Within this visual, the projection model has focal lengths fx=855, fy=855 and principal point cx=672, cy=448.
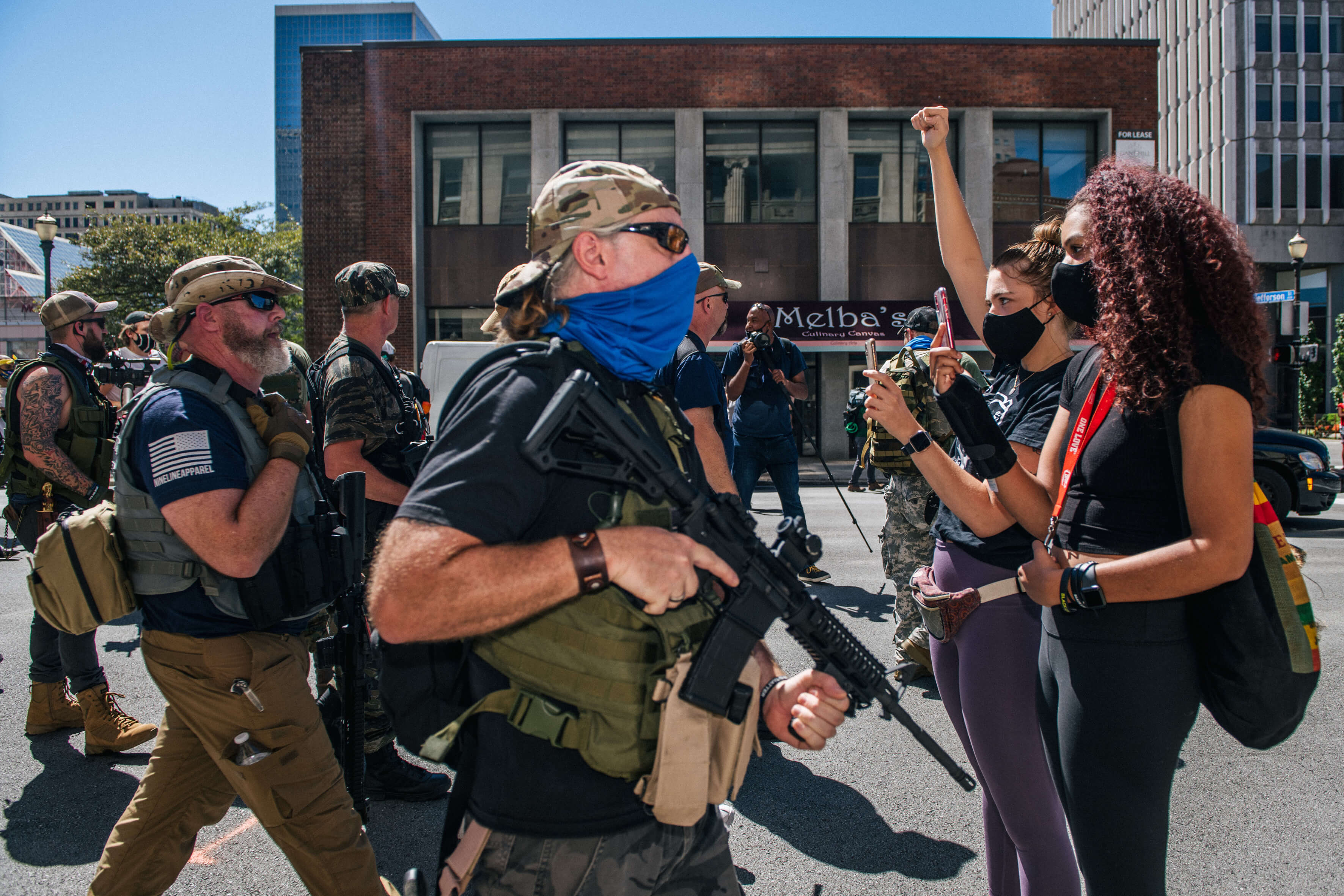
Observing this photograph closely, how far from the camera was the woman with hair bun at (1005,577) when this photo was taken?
7.47 feet

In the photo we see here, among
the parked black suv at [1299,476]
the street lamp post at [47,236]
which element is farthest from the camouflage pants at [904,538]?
the street lamp post at [47,236]

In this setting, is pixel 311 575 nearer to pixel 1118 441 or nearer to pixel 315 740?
pixel 315 740

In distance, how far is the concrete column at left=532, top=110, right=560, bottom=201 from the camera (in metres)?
20.7

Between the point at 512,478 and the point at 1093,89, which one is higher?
the point at 1093,89

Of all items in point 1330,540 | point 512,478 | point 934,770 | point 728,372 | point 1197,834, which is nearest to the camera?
point 512,478

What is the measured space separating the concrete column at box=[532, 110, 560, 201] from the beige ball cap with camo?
18.8 m

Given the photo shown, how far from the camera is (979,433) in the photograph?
7.23ft

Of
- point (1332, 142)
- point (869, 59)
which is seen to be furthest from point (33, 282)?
point (1332, 142)

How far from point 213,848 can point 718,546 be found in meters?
2.90

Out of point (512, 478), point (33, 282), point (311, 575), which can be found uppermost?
point (33, 282)

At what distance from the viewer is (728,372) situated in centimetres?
705

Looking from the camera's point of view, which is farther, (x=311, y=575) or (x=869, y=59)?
(x=869, y=59)

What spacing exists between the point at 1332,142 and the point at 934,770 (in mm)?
53202

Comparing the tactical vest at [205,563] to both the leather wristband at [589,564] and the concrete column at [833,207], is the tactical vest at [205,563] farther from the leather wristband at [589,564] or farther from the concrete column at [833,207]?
the concrete column at [833,207]
